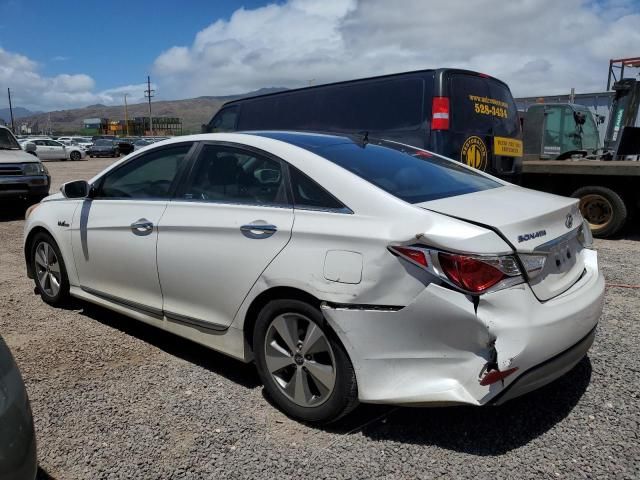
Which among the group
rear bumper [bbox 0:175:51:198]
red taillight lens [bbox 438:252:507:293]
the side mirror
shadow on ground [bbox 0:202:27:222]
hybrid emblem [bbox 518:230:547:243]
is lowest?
shadow on ground [bbox 0:202:27:222]

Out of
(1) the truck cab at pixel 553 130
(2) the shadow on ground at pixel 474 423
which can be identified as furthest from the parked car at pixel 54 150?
(2) the shadow on ground at pixel 474 423

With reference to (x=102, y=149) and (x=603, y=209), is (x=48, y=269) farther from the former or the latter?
(x=102, y=149)

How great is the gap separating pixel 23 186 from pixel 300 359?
28.5 ft

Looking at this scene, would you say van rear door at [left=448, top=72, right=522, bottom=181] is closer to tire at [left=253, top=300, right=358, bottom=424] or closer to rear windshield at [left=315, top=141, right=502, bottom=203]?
rear windshield at [left=315, top=141, right=502, bottom=203]

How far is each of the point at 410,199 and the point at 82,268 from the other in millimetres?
2723

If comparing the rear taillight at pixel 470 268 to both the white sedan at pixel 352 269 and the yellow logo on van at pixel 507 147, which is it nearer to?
the white sedan at pixel 352 269

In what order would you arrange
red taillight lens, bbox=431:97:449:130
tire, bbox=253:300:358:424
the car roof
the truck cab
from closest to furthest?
tire, bbox=253:300:358:424 → the car roof → red taillight lens, bbox=431:97:449:130 → the truck cab

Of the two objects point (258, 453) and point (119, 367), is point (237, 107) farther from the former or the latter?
point (258, 453)

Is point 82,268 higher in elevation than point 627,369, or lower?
higher

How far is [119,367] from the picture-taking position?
11.5ft

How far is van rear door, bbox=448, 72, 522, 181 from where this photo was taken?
18.9ft

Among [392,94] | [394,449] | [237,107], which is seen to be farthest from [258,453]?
[237,107]

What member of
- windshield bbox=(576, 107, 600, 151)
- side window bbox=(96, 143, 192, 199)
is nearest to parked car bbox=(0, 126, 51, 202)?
side window bbox=(96, 143, 192, 199)

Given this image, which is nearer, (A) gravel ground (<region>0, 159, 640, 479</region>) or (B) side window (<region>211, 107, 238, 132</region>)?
(A) gravel ground (<region>0, 159, 640, 479</region>)
